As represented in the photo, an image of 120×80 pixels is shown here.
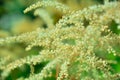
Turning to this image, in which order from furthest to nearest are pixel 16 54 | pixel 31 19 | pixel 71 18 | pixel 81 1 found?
pixel 31 19 → pixel 81 1 → pixel 16 54 → pixel 71 18

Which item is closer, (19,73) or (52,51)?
(52,51)

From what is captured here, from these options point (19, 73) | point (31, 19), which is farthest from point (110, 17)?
point (31, 19)

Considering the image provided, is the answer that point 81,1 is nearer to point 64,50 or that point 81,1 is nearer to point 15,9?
point 15,9

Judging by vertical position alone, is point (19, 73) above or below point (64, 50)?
above

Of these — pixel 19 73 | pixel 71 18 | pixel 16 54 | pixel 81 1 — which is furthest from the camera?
pixel 81 1

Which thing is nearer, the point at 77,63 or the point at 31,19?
the point at 77,63

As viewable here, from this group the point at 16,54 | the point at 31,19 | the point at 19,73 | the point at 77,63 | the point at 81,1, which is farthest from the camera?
the point at 31,19

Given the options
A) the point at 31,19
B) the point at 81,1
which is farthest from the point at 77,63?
the point at 31,19

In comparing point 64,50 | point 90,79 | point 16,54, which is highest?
point 16,54

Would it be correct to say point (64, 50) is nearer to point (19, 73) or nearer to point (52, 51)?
point (52, 51)
